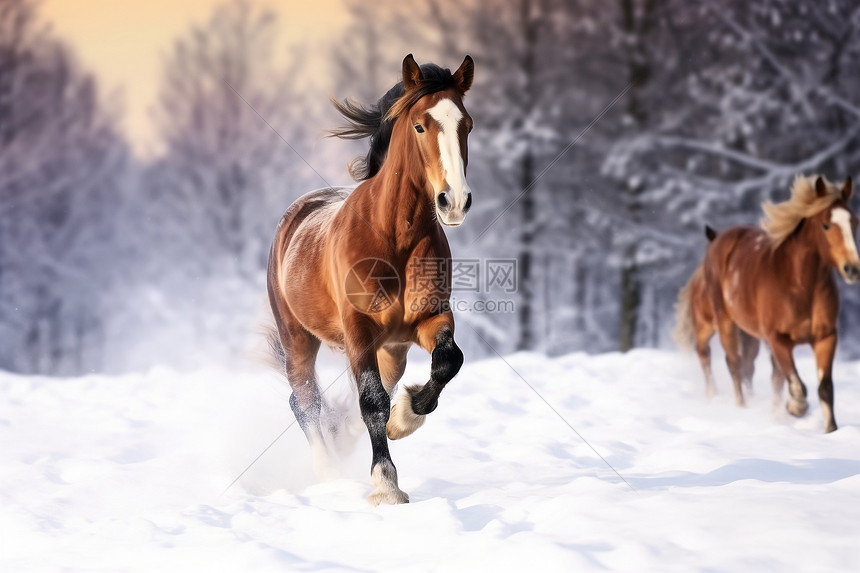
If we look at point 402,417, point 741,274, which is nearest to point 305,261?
point 402,417

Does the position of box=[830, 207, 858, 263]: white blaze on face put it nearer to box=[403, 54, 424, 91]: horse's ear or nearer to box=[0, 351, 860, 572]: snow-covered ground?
box=[0, 351, 860, 572]: snow-covered ground

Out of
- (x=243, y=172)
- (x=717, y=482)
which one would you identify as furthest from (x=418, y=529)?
(x=243, y=172)

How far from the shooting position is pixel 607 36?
13.9 m

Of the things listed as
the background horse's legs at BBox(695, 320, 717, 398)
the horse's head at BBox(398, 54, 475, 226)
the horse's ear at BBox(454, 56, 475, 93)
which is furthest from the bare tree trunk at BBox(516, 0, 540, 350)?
the horse's head at BBox(398, 54, 475, 226)

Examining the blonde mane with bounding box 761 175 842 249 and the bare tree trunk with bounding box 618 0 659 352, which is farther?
the bare tree trunk with bounding box 618 0 659 352

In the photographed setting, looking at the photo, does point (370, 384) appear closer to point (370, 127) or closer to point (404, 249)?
point (404, 249)

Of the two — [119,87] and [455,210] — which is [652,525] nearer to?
[455,210]

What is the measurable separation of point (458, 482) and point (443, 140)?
2173 mm

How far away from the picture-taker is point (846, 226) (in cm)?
647

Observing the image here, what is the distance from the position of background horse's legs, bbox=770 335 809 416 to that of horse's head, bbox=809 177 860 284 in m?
0.78

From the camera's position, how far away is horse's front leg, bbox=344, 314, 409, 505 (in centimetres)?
407

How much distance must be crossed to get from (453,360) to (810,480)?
88.5 inches

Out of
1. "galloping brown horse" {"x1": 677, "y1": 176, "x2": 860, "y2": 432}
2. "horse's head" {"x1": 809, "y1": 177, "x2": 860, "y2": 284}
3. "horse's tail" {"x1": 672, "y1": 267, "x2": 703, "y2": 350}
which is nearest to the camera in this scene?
"horse's head" {"x1": 809, "y1": 177, "x2": 860, "y2": 284}

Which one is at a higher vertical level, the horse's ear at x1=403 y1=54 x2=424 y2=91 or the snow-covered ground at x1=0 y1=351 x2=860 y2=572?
the horse's ear at x1=403 y1=54 x2=424 y2=91
